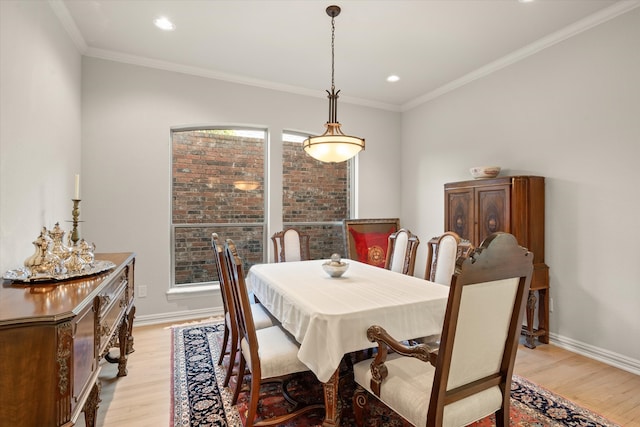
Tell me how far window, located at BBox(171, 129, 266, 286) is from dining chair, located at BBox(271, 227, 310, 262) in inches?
29.7

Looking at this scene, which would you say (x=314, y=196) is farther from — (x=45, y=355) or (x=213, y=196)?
(x=45, y=355)

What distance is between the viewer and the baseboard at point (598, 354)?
261 cm

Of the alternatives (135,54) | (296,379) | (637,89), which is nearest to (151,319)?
(296,379)

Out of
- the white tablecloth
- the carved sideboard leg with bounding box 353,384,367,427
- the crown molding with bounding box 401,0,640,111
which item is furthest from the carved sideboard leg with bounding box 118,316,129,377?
the crown molding with bounding box 401,0,640,111

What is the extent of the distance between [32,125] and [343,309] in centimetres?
243

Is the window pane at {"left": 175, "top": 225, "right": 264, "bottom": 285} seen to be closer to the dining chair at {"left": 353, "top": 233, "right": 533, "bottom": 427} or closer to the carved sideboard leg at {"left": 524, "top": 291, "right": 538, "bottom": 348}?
the dining chair at {"left": 353, "top": 233, "right": 533, "bottom": 427}

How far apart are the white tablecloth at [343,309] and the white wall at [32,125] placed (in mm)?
1616

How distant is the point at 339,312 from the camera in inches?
65.2

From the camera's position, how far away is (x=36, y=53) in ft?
7.49

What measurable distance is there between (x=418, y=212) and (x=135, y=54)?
4.09 metres

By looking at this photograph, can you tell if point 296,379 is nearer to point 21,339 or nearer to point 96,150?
point 21,339

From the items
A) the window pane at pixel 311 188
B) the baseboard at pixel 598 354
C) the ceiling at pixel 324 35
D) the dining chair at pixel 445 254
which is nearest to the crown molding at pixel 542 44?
the ceiling at pixel 324 35

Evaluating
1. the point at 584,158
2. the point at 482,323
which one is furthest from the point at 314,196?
the point at 482,323

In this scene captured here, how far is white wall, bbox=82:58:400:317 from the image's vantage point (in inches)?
135
